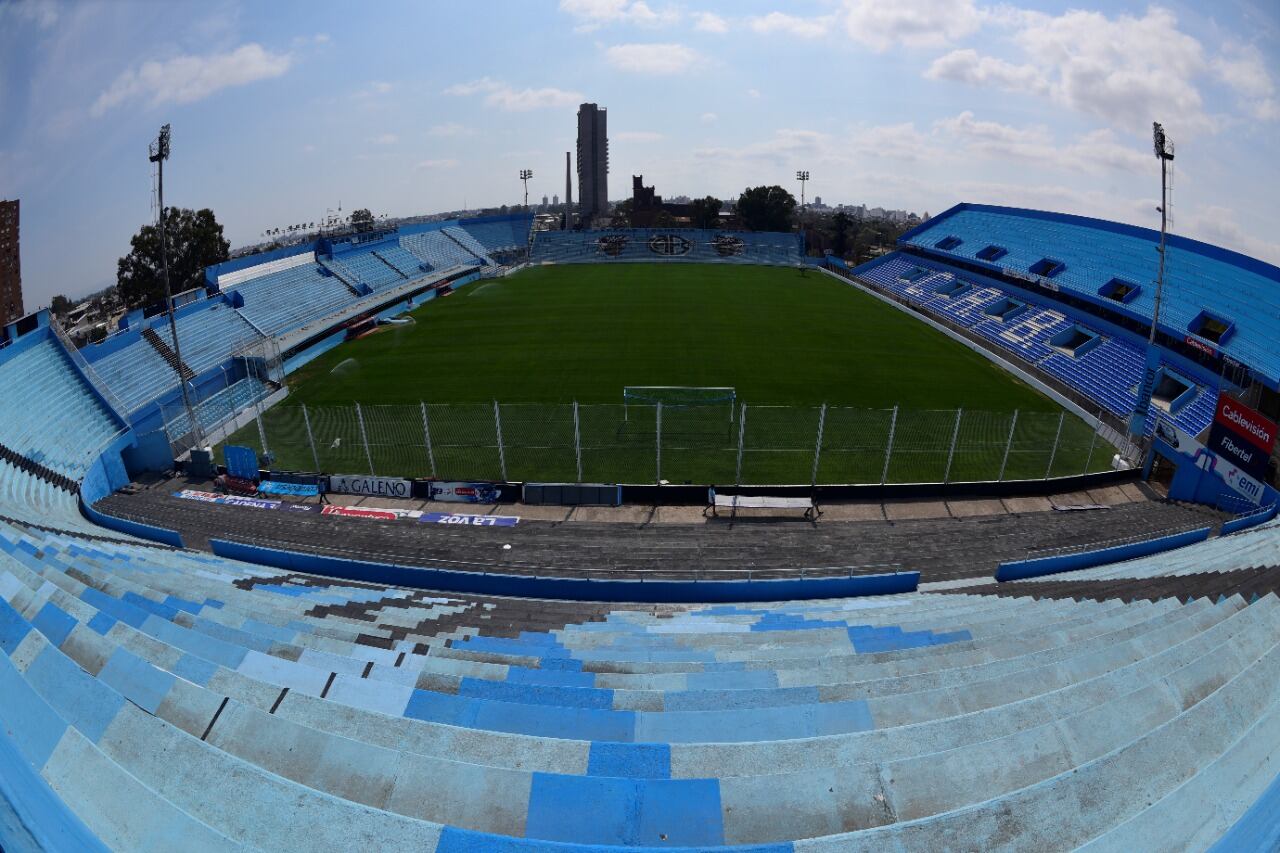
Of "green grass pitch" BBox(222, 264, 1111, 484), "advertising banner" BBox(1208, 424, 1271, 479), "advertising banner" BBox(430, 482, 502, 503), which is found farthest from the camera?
"green grass pitch" BBox(222, 264, 1111, 484)

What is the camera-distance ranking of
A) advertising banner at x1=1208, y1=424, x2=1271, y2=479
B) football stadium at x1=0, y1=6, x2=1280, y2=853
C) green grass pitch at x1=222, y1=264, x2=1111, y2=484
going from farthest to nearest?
green grass pitch at x1=222, y1=264, x2=1111, y2=484
advertising banner at x1=1208, y1=424, x2=1271, y2=479
football stadium at x1=0, y1=6, x2=1280, y2=853

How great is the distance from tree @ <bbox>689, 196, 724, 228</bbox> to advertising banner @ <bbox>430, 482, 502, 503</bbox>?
285ft

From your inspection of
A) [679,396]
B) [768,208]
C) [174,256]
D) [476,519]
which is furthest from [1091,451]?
[768,208]

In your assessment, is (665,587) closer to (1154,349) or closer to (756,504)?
(756,504)

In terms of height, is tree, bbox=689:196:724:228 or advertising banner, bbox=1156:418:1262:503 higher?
tree, bbox=689:196:724:228

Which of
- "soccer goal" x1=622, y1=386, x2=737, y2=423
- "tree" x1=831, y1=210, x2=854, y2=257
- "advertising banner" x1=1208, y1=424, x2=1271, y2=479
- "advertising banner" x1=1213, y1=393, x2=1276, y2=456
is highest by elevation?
"tree" x1=831, y1=210, x2=854, y2=257

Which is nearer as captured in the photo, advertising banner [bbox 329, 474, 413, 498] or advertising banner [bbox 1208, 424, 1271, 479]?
advertising banner [bbox 1208, 424, 1271, 479]

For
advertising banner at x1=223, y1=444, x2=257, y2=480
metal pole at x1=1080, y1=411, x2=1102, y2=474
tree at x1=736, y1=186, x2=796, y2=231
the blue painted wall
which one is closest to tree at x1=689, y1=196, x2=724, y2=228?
tree at x1=736, y1=186, x2=796, y2=231

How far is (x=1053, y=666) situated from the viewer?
22.6ft

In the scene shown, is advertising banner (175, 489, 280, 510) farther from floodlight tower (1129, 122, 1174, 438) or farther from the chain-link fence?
floodlight tower (1129, 122, 1174, 438)

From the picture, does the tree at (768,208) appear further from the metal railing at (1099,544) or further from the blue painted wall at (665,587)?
the blue painted wall at (665,587)

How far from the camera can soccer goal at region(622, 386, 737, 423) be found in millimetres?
27109

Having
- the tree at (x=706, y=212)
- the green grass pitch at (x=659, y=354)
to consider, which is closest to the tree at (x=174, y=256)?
the green grass pitch at (x=659, y=354)

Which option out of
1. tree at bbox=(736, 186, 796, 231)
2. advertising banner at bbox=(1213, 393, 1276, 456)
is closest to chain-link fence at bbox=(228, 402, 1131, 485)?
advertising banner at bbox=(1213, 393, 1276, 456)
